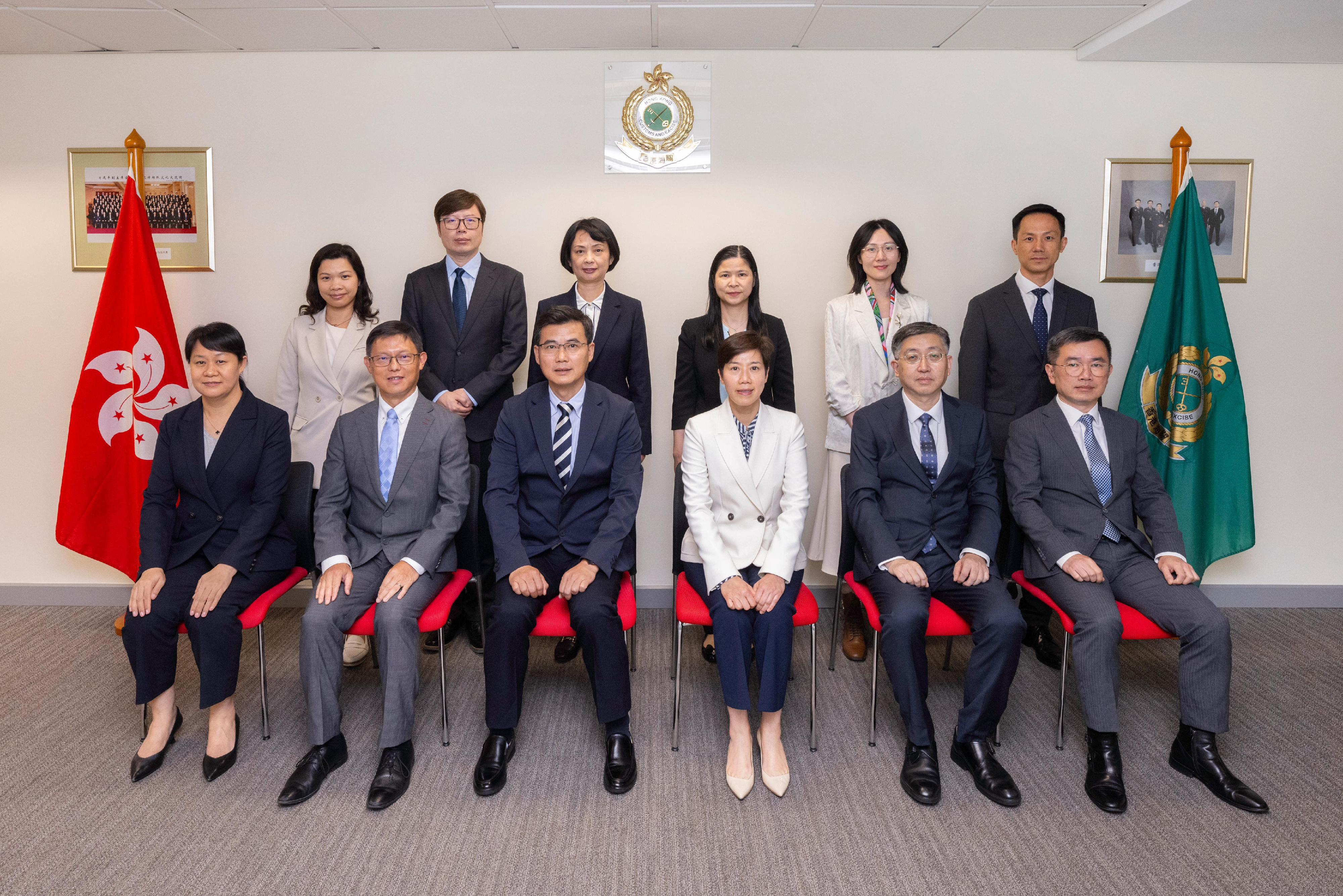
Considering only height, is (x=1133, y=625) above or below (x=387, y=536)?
below

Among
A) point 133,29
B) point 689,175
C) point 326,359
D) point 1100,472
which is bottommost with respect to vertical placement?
point 1100,472

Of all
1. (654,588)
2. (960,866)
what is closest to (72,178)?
(654,588)

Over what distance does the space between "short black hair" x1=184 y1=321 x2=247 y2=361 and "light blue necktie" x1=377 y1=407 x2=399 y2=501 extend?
0.59 meters

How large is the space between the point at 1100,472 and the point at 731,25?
260cm

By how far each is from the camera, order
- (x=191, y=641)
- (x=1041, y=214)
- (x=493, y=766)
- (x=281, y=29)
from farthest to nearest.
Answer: (x=281, y=29) → (x=1041, y=214) → (x=191, y=641) → (x=493, y=766)

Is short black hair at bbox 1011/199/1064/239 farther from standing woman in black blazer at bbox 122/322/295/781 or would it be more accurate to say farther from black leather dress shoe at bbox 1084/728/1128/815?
standing woman in black blazer at bbox 122/322/295/781

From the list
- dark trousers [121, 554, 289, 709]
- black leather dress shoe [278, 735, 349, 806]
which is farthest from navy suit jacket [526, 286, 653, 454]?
black leather dress shoe [278, 735, 349, 806]

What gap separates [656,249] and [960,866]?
309 centimetres

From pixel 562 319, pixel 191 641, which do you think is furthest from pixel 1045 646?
pixel 191 641

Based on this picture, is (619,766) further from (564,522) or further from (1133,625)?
(1133,625)

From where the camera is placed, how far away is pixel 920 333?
2.86 meters

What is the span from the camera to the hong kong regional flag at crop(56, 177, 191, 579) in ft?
12.3

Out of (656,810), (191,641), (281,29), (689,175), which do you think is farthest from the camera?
(689,175)

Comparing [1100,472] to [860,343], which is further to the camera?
[860,343]
